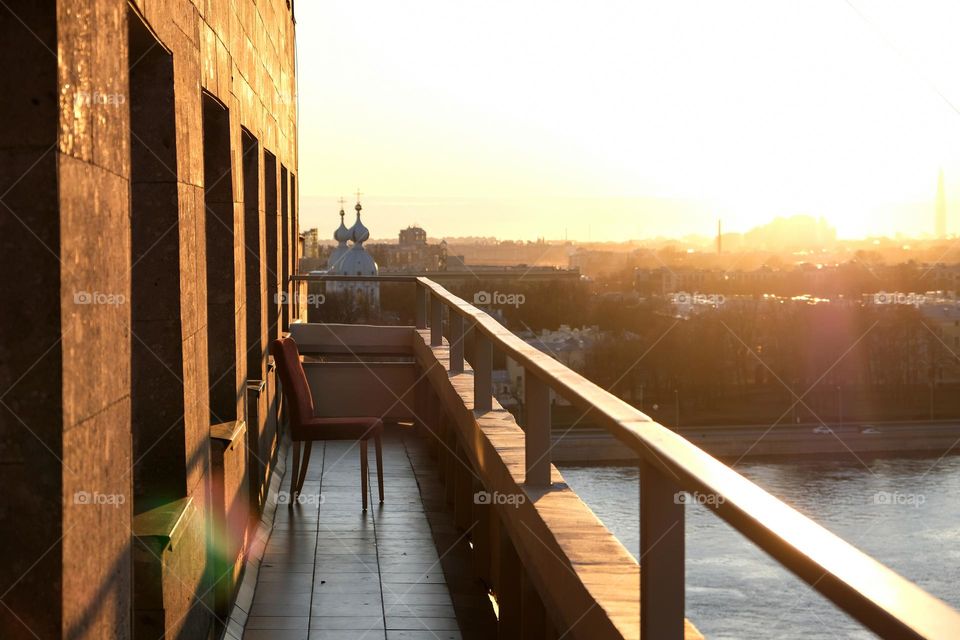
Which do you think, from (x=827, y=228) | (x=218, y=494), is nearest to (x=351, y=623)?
(x=218, y=494)

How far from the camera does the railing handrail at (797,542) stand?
0.91m

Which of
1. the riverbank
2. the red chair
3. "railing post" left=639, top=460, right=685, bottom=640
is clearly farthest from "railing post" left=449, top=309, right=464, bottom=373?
the riverbank

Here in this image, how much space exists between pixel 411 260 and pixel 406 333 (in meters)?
122

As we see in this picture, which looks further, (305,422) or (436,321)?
(436,321)

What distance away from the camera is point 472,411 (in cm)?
467

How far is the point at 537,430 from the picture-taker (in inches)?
121

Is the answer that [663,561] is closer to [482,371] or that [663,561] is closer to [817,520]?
[482,371]

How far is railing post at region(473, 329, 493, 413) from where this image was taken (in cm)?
433

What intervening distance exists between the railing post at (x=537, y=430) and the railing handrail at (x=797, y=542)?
2.65 ft

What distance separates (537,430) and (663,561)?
1307 millimetres

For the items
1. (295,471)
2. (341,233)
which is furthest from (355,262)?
(295,471)

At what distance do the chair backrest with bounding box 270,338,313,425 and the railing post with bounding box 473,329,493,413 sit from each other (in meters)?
1.76

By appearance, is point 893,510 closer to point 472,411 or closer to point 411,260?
point 411,260

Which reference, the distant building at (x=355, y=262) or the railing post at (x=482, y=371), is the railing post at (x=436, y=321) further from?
the distant building at (x=355, y=262)
